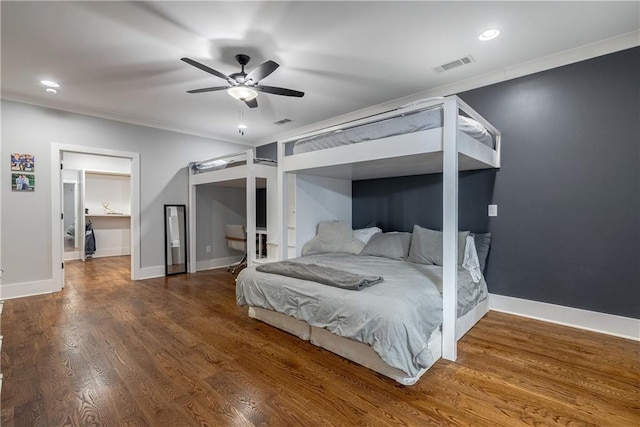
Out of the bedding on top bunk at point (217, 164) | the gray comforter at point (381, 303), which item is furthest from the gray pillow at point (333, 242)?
the bedding on top bunk at point (217, 164)

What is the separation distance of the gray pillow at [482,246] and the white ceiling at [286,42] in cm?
175

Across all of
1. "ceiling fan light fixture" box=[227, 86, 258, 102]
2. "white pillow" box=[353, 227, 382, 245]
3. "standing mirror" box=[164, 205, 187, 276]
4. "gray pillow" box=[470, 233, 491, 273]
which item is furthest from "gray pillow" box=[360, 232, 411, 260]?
"standing mirror" box=[164, 205, 187, 276]

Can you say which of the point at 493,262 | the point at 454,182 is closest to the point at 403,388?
the point at 454,182

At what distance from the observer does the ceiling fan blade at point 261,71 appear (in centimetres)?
238

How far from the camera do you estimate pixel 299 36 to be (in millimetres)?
2441

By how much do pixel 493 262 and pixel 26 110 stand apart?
19.9ft

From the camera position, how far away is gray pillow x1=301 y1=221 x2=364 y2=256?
3.66m

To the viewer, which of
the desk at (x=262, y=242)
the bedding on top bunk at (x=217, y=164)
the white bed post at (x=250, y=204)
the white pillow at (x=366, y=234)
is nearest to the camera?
the white pillow at (x=366, y=234)

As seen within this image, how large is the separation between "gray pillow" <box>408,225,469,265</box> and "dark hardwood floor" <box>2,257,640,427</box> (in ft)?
2.36

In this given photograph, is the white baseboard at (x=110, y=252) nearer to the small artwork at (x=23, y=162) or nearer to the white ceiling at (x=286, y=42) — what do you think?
the small artwork at (x=23, y=162)

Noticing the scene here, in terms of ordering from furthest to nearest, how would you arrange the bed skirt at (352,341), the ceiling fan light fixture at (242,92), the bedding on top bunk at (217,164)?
the bedding on top bunk at (217,164), the ceiling fan light fixture at (242,92), the bed skirt at (352,341)

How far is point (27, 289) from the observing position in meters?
3.73

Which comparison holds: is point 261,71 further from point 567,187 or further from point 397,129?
point 567,187

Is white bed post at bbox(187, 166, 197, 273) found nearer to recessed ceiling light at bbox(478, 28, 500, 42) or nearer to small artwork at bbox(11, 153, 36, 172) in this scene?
small artwork at bbox(11, 153, 36, 172)
